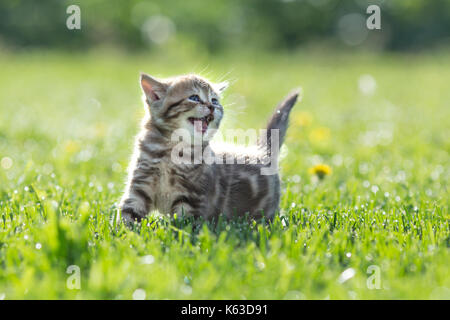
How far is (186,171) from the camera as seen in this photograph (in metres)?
2.66

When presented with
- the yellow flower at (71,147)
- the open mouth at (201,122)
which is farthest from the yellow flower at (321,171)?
the yellow flower at (71,147)

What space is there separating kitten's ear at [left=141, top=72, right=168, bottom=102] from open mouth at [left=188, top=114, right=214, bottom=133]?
0.75 ft

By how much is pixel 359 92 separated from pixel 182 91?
641cm

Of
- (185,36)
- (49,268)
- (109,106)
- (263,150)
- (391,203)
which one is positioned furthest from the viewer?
(185,36)

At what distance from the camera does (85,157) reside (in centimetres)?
418

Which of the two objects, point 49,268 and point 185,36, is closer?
point 49,268

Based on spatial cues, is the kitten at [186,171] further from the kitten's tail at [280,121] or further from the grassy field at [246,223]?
the kitten's tail at [280,121]

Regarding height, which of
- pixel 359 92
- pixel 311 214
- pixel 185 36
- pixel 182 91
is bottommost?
pixel 311 214

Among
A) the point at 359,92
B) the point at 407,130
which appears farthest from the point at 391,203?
the point at 359,92

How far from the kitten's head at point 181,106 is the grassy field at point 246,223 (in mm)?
305

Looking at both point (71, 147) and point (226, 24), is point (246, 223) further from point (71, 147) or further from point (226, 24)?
point (226, 24)

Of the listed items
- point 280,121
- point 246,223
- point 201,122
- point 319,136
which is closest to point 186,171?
point 201,122

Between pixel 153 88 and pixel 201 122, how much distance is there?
33cm

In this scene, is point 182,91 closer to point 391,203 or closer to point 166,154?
point 166,154
